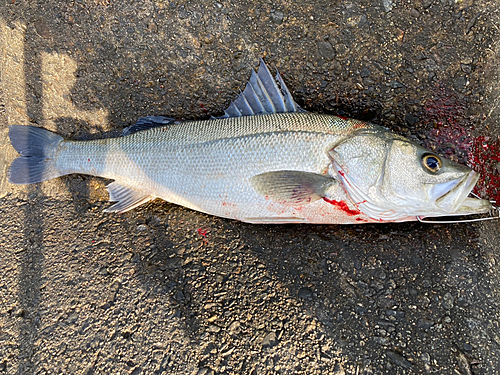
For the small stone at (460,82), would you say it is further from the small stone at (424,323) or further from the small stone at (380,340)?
the small stone at (380,340)

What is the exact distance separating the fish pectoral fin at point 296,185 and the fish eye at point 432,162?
561mm

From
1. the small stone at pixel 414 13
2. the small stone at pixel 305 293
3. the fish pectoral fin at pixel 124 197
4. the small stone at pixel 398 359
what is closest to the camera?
the small stone at pixel 398 359

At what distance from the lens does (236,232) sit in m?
2.13

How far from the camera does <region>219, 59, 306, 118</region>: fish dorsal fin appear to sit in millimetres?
2143

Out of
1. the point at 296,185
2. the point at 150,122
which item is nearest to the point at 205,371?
the point at 296,185

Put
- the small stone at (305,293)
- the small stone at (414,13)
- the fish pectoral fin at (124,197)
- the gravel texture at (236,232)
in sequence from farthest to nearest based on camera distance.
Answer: the fish pectoral fin at (124,197)
the small stone at (414,13)
the small stone at (305,293)
the gravel texture at (236,232)

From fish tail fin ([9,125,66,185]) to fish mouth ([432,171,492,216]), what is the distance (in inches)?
106

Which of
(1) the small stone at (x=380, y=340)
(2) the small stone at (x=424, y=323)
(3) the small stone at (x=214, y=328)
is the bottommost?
(2) the small stone at (x=424, y=323)

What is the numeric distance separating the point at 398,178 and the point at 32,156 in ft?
8.93

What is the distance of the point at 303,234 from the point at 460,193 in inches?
38.9

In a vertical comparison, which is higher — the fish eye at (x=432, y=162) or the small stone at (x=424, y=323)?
the fish eye at (x=432, y=162)

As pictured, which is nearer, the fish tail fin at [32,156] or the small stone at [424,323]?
the small stone at [424,323]

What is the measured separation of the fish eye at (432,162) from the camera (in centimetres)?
178

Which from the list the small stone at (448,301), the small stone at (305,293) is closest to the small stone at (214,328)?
the small stone at (305,293)
